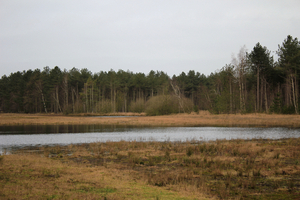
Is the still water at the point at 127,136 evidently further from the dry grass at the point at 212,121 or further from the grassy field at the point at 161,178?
the grassy field at the point at 161,178

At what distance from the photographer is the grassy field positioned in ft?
28.2

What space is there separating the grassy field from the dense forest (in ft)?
143

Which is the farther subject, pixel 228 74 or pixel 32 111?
pixel 32 111

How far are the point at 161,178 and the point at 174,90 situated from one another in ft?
173

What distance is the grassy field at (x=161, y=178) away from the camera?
8609 millimetres

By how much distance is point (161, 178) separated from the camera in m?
10.7

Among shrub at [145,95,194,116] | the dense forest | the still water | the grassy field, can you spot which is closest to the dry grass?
the dense forest

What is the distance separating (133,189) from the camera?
9219mm

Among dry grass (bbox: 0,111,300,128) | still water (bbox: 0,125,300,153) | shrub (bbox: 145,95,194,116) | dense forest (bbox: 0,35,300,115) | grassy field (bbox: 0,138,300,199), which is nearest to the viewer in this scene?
grassy field (bbox: 0,138,300,199)

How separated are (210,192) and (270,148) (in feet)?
37.4

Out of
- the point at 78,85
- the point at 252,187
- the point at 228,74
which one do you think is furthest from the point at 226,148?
the point at 78,85

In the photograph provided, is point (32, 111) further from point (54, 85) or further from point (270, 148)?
point (270, 148)

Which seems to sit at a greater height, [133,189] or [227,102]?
[227,102]

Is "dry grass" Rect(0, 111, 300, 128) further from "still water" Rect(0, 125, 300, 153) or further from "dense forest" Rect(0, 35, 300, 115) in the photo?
"still water" Rect(0, 125, 300, 153)
